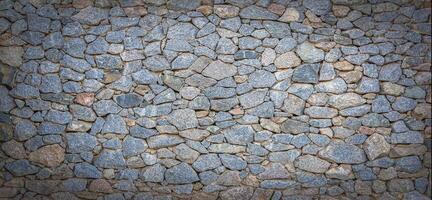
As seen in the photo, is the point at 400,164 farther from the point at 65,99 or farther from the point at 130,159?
the point at 65,99

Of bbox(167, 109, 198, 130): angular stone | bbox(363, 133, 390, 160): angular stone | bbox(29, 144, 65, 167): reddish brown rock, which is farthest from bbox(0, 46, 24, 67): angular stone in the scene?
bbox(363, 133, 390, 160): angular stone

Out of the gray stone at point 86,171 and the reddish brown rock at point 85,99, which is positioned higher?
the reddish brown rock at point 85,99

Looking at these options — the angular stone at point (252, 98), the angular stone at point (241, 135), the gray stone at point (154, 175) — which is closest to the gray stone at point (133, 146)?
the gray stone at point (154, 175)

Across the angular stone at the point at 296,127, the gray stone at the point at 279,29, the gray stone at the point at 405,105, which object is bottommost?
the angular stone at the point at 296,127

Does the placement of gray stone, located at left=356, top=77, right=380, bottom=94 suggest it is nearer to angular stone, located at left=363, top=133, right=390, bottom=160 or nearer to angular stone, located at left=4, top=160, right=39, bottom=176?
angular stone, located at left=363, top=133, right=390, bottom=160

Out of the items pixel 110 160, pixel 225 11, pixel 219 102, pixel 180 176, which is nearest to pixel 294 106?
pixel 219 102

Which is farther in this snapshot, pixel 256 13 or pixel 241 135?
pixel 256 13

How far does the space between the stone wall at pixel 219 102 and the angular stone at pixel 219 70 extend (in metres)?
0.01

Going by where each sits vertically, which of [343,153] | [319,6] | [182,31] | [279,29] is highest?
[319,6]

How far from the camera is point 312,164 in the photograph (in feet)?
12.3

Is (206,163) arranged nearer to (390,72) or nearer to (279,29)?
(279,29)

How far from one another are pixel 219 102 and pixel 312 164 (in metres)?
1.05

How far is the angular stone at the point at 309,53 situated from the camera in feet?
12.5

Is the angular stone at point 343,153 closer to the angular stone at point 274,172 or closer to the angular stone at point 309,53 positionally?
the angular stone at point 274,172
